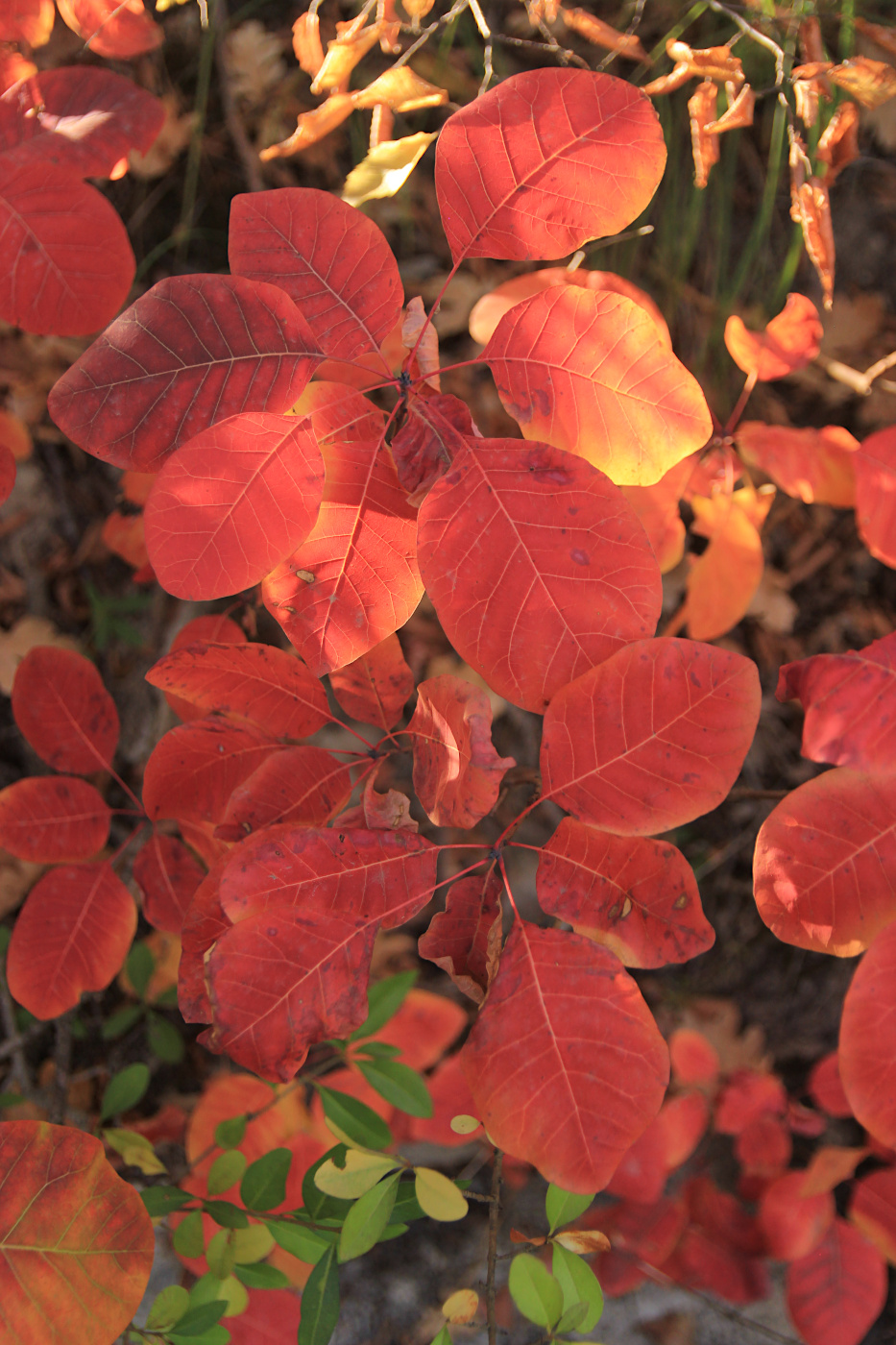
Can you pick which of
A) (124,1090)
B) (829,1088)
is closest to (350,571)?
(124,1090)

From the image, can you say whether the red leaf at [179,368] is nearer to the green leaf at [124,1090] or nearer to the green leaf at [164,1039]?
the green leaf at [124,1090]

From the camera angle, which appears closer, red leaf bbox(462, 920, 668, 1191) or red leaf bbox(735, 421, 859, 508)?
red leaf bbox(462, 920, 668, 1191)

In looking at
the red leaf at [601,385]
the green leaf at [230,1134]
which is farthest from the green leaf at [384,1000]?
the red leaf at [601,385]

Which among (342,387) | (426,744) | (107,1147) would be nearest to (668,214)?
(342,387)

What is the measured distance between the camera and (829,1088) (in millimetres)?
1465

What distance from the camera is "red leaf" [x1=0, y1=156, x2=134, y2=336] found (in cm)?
84

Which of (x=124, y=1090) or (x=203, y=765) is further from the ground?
(x=203, y=765)

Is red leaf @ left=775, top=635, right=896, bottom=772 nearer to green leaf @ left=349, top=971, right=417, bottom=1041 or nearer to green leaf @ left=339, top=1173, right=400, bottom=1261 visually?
green leaf @ left=339, top=1173, right=400, bottom=1261

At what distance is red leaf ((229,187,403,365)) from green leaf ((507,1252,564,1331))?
36.3 inches

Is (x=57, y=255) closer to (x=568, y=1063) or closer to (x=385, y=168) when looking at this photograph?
(x=385, y=168)

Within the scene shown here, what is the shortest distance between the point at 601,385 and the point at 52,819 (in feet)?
2.86

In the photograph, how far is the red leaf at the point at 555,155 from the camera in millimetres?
673

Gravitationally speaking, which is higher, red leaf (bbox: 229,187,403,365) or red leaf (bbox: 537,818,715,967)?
red leaf (bbox: 229,187,403,365)

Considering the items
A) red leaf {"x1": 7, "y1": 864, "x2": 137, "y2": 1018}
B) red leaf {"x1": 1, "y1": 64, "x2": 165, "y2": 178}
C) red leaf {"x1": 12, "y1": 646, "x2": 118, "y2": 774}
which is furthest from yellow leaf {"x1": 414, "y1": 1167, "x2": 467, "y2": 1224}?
red leaf {"x1": 1, "y1": 64, "x2": 165, "y2": 178}
